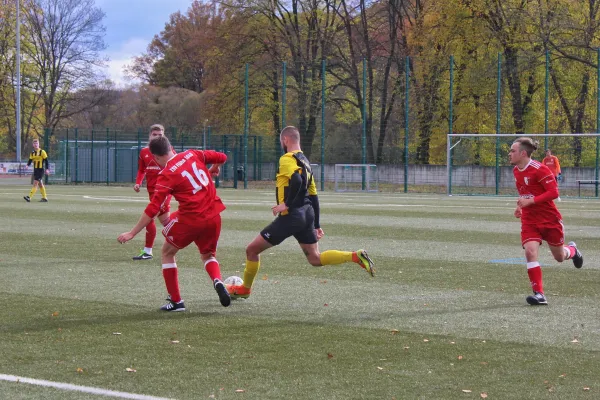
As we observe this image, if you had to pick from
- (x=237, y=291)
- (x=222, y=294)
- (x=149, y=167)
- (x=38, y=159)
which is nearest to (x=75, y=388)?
(x=222, y=294)

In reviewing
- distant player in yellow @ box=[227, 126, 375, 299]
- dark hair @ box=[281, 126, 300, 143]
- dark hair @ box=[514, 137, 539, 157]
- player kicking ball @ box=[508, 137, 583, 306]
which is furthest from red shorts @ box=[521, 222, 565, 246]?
dark hair @ box=[281, 126, 300, 143]

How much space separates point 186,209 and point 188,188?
20 cm

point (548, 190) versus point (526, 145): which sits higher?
point (526, 145)

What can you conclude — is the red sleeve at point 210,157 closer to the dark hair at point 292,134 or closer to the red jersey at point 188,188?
the red jersey at point 188,188

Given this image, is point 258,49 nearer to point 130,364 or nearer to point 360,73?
point 360,73

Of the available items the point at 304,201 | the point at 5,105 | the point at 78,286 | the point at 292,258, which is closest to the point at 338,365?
the point at 304,201

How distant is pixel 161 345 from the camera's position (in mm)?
6977

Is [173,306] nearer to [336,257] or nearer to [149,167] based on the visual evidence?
[336,257]

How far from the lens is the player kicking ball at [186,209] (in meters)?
8.28

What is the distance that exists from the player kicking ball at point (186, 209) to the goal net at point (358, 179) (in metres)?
31.5

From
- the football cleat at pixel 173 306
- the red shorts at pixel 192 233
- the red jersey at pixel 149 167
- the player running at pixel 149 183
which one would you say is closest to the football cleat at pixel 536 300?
the red shorts at pixel 192 233

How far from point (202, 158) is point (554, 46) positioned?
35439 mm

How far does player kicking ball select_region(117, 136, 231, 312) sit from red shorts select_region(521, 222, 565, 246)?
3330 millimetres

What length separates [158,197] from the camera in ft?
26.7
